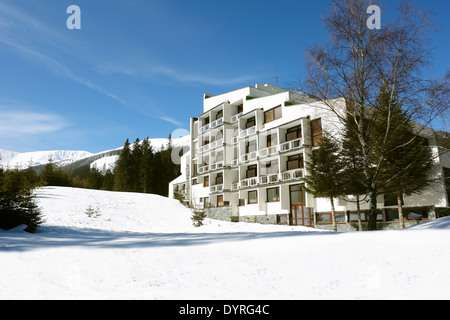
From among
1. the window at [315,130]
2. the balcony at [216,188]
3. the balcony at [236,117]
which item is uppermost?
the balcony at [236,117]

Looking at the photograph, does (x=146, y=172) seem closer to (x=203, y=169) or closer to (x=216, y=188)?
(x=203, y=169)

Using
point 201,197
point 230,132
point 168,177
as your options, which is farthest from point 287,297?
point 168,177

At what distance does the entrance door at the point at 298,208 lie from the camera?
2908cm

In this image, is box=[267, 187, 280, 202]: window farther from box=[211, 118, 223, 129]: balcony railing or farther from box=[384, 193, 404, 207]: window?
box=[211, 118, 223, 129]: balcony railing

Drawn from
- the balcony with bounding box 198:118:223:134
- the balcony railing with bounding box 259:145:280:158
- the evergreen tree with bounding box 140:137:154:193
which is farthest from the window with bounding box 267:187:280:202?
the evergreen tree with bounding box 140:137:154:193

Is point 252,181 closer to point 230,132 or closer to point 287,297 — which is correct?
point 230,132

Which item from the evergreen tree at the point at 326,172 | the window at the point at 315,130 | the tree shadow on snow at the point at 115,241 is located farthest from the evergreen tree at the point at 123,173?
the tree shadow on snow at the point at 115,241

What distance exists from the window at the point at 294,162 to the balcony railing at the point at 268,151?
164cm

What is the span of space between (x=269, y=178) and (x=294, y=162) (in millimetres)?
3164

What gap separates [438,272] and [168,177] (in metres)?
69.2

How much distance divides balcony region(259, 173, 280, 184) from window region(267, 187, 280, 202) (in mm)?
1082

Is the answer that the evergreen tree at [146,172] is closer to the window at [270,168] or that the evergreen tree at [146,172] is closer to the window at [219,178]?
the window at [219,178]

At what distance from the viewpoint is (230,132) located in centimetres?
3878
